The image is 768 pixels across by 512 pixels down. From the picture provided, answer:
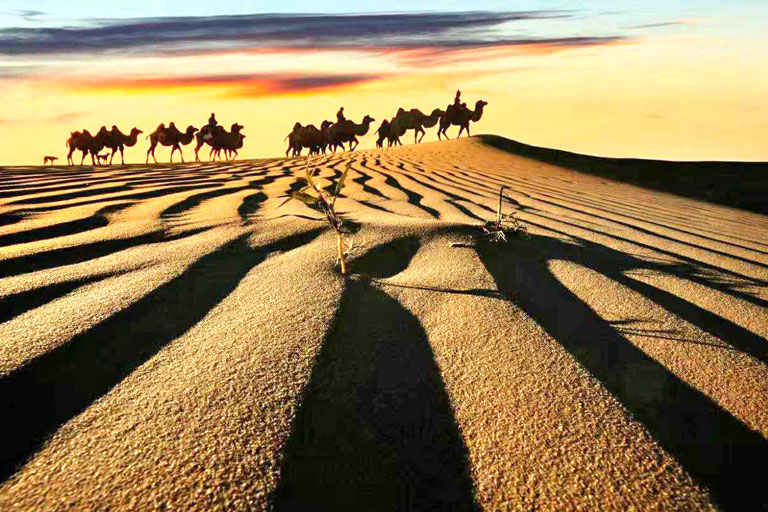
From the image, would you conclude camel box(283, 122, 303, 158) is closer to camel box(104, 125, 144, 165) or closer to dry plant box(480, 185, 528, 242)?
camel box(104, 125, 144, 165)

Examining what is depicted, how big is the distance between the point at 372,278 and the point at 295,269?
223 millimetres

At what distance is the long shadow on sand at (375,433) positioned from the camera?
61 cm

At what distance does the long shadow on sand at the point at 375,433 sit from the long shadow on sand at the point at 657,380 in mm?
295

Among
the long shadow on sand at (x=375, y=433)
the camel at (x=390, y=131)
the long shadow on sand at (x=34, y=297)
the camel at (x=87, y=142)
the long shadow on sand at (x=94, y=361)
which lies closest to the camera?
the long shadow on sand at (x=375, y=433)

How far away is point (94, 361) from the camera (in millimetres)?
909

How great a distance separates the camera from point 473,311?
117 centimetres

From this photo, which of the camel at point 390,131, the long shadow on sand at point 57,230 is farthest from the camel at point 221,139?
the long shadow on sand at point 57,230

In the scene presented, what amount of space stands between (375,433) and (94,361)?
53cm

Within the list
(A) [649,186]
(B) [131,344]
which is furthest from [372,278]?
(A) [649,186]

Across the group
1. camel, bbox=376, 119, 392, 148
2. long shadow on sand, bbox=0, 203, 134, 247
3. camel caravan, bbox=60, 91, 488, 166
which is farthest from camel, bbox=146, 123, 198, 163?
long shadow on sand, bbox=0, 203, 134, 247

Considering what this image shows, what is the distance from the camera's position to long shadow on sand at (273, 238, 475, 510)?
24.1 inches

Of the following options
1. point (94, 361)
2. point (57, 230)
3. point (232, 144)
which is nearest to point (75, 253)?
point (57, 230)

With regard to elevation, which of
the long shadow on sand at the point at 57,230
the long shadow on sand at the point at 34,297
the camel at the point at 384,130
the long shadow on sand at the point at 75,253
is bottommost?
the long shadow on sand at the point at 34,297

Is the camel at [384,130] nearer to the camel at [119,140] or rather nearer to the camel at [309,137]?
the camel at [309,137]
